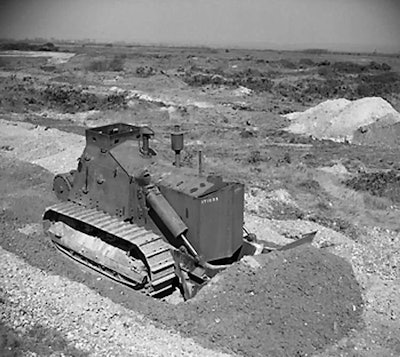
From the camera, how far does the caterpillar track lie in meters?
9.30

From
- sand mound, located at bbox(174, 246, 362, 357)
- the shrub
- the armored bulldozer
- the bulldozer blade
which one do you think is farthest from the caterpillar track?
the shrub

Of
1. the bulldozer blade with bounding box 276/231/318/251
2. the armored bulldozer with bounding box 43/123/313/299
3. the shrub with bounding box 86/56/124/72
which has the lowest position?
the shrub with bounding box 86/56/124/72

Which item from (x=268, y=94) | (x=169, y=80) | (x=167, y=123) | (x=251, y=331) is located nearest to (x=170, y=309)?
(x=251, y=331)

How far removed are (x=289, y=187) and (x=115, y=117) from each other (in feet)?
51.3

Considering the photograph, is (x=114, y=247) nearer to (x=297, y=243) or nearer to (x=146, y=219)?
(x=146, y=219)

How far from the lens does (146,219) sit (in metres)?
10.4

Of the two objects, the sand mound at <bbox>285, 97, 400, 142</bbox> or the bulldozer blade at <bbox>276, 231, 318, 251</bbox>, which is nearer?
the bulldozer blade at <bbox>276, 231, 318, 251</bbox>

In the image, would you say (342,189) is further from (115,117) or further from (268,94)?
(268,94)

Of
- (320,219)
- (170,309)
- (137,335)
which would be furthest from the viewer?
(320,219)

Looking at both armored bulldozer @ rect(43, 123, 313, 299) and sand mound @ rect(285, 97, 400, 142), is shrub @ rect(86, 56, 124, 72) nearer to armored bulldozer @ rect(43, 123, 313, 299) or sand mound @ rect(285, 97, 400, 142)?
sand mound @ rect(285, 97, 400, 142)

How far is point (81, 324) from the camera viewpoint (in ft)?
27.7

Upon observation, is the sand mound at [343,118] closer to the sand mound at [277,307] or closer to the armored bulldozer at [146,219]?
the armored bulldozer at [146,219]

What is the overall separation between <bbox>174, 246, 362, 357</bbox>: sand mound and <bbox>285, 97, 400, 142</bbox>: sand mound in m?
18.4

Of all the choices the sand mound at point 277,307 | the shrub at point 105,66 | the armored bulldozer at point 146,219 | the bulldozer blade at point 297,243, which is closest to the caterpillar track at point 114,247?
the armored bulldozer at point 146,219
